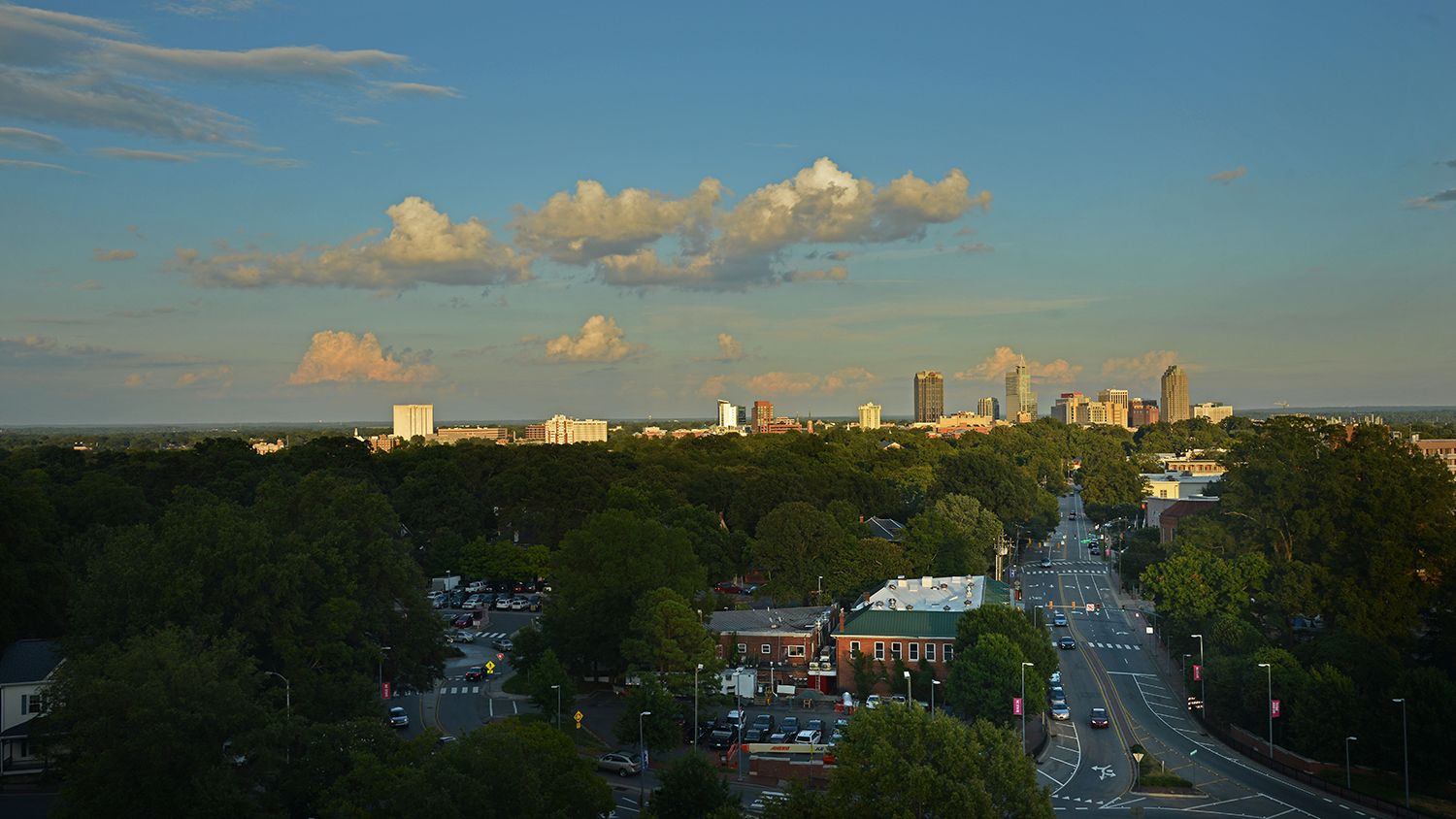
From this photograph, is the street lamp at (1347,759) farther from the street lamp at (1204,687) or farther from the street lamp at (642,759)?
the street lamp at (642,759)

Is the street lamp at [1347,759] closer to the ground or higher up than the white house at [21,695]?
closer to the ground

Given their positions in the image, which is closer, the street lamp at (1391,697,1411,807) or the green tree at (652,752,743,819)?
the green tree at (652,752,743,819)

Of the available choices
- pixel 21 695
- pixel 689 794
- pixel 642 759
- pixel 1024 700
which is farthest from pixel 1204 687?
pixel 21 695

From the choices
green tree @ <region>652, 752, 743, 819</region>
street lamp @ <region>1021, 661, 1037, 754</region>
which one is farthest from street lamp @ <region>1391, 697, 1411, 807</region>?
green tree @ <region>652, 752, 743, 819</region>

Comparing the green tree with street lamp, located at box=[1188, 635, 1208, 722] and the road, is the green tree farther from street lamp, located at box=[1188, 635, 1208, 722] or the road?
street lamp, located at box=[1188, 635, 1208, 722]

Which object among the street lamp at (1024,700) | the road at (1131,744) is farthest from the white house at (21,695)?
the road at (1131,744)

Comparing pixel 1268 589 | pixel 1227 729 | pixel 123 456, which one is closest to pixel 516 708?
pixel 1227 729
